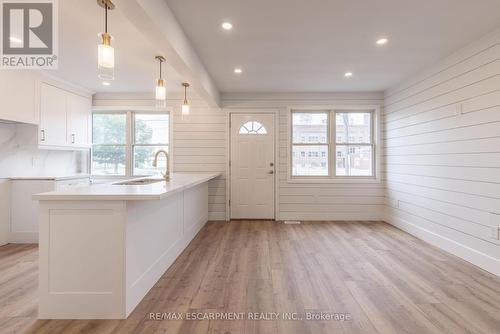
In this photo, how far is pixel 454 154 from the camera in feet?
11.2

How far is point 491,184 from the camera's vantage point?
2910 millimetres

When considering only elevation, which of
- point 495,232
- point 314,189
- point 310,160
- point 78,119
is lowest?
point 495,232

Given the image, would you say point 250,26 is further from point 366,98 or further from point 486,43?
point 366,98

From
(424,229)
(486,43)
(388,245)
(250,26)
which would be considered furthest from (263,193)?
(486,43)

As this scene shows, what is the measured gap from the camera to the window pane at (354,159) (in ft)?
17.8

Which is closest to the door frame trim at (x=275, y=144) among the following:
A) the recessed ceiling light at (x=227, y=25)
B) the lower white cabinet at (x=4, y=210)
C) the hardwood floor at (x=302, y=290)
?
the hardwood floor at (x=302, y=290)

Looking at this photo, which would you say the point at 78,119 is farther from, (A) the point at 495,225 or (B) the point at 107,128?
(A) the point at 495,225

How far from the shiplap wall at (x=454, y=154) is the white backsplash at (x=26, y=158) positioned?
5827 millimetres

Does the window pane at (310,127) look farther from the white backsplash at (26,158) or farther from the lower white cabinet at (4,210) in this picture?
the lower white cabinet at (4,210)

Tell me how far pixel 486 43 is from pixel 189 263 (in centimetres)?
410

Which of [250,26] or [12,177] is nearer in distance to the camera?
[250,26]

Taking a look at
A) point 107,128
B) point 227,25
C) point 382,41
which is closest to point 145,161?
point 107,128

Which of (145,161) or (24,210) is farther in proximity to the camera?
(145,161)

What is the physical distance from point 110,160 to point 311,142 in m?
4.06
